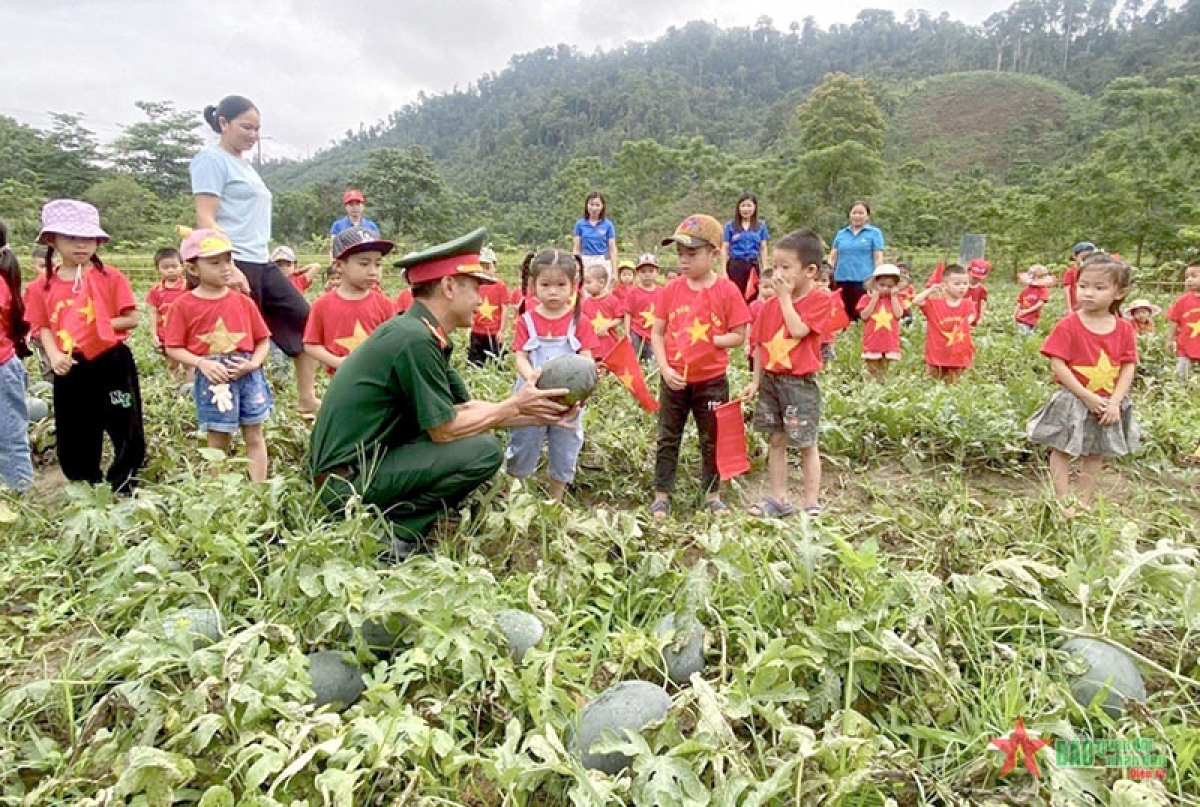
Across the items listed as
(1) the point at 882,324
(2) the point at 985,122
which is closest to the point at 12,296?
(1) the point at 882,324

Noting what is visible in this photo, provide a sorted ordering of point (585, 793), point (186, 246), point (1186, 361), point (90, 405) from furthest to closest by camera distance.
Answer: point (1186, 361) → point (90, 405) → point (186, 246) → point (585, 793)

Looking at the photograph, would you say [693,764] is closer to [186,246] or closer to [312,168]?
[186,246]

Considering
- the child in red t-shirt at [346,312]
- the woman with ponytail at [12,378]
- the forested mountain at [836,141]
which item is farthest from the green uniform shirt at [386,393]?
the forested mountain at [836,141]

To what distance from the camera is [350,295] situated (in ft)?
16.6

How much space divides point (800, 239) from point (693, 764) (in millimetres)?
3076

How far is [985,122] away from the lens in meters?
73.6

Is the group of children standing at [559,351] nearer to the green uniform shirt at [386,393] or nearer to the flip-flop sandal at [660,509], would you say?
the flip-flop sandal at [660,509]

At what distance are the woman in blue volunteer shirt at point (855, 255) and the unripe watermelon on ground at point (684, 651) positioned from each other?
23.5 feet

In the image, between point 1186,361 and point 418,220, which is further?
point 418,220

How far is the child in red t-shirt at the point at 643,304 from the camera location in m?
7.82

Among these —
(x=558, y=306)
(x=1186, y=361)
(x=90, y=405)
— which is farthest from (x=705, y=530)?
(x=1186, y=361)

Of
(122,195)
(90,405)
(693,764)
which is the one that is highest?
(122,195)

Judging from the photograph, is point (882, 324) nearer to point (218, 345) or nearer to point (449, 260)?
point (449, 260)

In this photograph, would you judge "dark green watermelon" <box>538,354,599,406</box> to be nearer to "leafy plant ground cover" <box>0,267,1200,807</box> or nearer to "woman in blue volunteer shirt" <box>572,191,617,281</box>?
"leafy plant ground cover" <box>0,267,1200,807</box>
